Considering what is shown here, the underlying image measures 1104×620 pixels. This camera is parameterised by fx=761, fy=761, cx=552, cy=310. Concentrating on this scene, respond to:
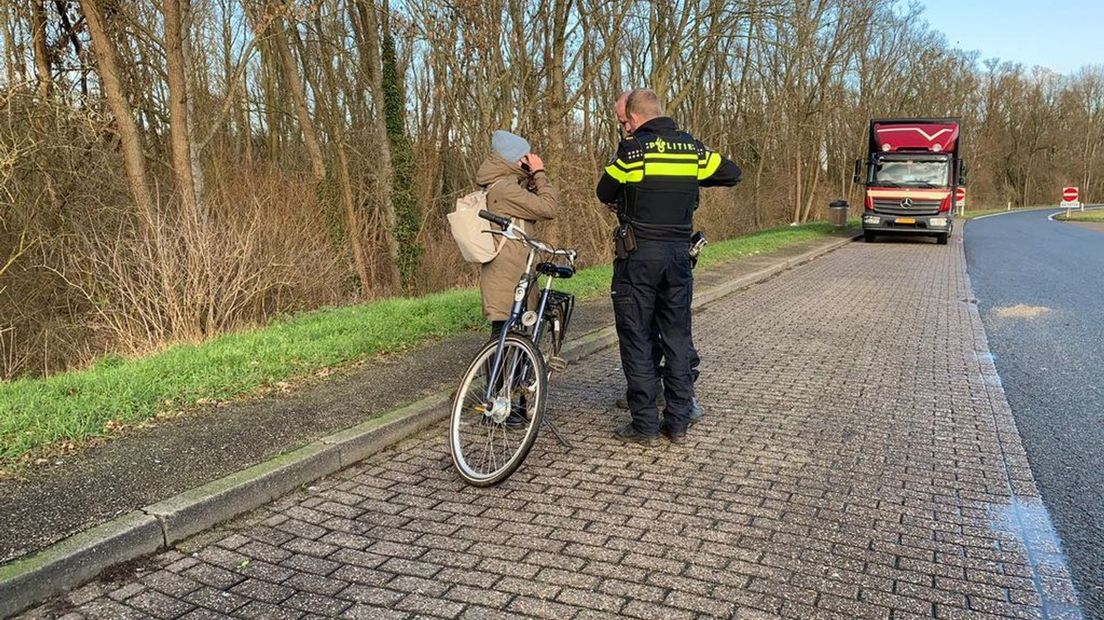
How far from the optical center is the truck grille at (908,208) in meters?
22.8

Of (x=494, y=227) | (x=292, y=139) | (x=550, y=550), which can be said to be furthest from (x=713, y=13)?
(x=550, y=550)

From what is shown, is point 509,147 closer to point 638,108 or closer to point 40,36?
point 638,108

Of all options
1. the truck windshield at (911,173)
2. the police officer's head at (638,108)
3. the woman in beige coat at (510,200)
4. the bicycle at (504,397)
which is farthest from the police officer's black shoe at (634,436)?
the truck windshield at (911,173)

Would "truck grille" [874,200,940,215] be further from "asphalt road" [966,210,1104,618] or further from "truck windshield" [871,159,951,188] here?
"asphalt road" [966,210,1104,618]

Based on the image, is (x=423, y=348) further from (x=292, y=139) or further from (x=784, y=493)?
(x=292, y=139)

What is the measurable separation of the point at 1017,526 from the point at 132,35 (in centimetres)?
1444

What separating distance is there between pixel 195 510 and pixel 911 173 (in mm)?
23757

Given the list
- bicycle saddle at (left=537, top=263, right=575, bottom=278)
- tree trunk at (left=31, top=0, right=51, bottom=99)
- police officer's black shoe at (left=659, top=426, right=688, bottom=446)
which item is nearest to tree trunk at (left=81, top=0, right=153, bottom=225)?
tree trunk at (left=31, top=0, right=51, bottom=99)

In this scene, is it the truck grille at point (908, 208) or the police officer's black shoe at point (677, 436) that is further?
the truck grille at point (908, 208)

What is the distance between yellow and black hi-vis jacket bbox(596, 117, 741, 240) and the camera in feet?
15.0

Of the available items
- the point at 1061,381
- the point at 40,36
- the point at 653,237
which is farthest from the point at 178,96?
the point at 1061,381

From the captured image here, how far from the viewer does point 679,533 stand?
368 centimetres

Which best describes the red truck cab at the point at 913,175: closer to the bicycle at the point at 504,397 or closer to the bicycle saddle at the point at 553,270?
the bicycle saddle at the point at 553,270

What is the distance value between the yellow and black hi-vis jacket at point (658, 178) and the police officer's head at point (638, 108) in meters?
0.05
